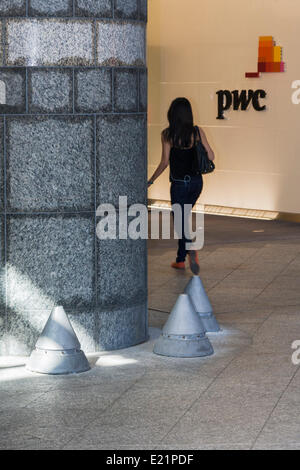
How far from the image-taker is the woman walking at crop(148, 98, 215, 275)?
35.6 feet

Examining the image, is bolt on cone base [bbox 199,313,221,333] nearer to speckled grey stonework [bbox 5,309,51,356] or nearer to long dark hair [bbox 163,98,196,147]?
speckled grey stonework [bbox 5,309,51,356]

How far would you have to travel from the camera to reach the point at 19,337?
24.7 ft

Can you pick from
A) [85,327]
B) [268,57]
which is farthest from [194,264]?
[268,57]

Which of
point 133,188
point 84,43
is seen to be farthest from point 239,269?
point 84,43

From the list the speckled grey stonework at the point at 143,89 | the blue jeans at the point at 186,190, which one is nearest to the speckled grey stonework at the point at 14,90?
the speckled grey stonework at the point at 143,89

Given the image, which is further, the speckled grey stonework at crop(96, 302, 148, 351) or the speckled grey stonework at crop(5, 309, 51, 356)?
the speckled grey stonework at crop(96, 302, 148, 351)

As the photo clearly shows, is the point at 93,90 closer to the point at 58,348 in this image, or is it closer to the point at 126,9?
the point at 126,9

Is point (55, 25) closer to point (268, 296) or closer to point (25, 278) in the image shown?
point (25, 278)

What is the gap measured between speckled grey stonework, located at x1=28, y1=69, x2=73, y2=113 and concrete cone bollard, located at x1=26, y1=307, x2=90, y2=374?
144cm

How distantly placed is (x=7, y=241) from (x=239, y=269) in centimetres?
476

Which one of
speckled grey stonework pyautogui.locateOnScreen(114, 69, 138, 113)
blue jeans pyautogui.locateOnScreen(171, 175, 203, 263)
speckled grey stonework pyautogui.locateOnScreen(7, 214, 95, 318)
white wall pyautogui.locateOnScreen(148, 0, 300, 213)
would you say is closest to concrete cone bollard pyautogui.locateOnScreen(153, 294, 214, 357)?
speckled grey stonework pyautogui.locateOnScreen(7, 214, 95, 318)

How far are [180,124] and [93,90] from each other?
11.3 ft

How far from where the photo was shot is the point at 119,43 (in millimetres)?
7594

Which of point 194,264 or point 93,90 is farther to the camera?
point 194,264
